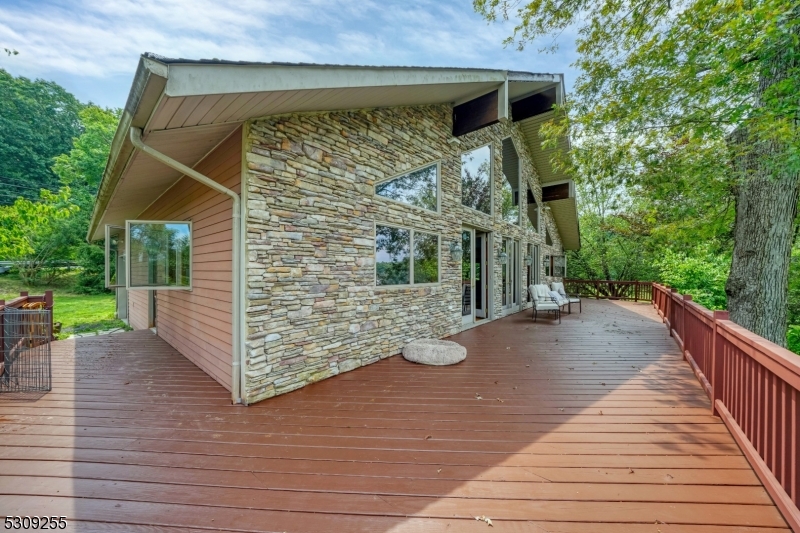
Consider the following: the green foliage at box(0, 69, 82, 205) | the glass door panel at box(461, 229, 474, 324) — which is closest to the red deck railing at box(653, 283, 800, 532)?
the glass door panel at box(461, 229, 474, 324)

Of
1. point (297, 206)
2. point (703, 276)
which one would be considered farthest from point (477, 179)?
point (703, 276)

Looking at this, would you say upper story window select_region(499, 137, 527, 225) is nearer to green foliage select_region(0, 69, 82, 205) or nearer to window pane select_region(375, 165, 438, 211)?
window pane select_region(375, 165, 438, 211)

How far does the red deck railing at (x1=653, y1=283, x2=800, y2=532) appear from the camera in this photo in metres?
1.80

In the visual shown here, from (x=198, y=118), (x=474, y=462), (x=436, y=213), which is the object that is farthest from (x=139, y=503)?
(x=436, y=213)

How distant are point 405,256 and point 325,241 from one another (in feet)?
5.84

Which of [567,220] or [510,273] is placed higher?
[567,220]

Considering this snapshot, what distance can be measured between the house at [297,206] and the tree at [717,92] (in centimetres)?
130

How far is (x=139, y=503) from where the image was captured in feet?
6.56

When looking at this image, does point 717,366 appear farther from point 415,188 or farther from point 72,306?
point 72,306

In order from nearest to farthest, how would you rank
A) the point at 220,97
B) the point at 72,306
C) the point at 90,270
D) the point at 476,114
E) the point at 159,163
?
the point at 220,97, the point at 159,163, the point at 476,114, the point at 72,306, the point at 90,270

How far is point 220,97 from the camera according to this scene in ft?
9.09

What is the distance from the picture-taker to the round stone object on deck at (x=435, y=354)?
16.1ft

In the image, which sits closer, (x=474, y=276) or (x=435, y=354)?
(x=435, y=354)

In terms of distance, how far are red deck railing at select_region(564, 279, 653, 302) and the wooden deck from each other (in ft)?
37.7
